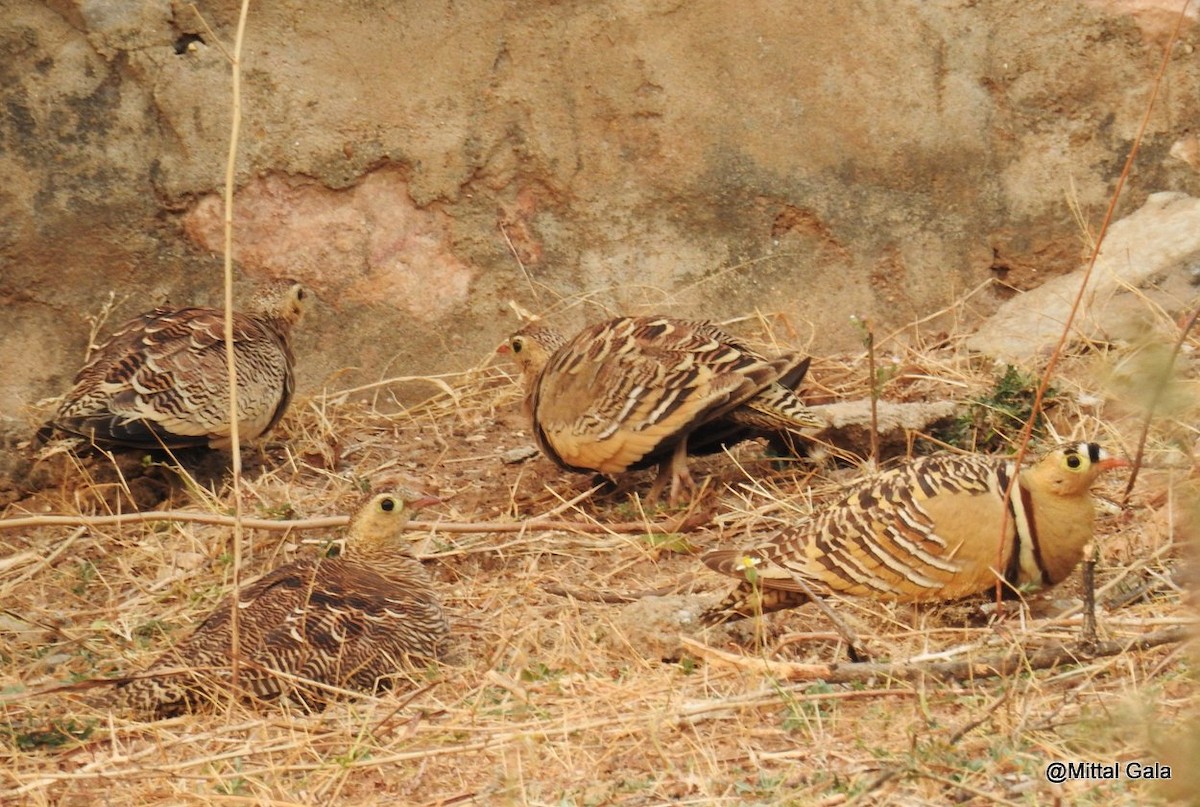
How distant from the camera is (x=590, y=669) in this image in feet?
15.0

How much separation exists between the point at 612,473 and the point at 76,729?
7.75ft

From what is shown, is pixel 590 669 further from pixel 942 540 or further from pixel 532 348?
pixel 532 348

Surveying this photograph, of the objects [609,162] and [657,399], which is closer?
[657,399]

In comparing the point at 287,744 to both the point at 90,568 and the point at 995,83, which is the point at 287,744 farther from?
the point at 995,83

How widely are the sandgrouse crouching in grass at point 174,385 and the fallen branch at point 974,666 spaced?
2926 millimetres

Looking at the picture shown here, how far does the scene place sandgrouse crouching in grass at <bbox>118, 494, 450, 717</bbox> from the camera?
4398mm

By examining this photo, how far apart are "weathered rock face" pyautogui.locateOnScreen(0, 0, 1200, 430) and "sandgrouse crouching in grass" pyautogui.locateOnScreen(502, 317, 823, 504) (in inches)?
45.3

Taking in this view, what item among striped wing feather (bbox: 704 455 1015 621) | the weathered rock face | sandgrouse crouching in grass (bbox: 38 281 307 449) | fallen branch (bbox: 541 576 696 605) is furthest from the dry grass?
the weathered rock face

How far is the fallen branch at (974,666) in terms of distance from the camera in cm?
408

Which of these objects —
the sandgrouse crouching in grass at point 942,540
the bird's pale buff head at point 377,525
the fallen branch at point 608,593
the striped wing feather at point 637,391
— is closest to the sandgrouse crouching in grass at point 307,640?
the bird's pale buff head at point 377,525

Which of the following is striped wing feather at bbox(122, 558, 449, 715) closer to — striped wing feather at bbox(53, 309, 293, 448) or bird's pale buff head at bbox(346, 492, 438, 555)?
bird's pale buff head at bbox(346, 492, 438, 555)

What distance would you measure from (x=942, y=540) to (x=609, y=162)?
3160mm

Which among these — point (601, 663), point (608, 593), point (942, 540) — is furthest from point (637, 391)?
point (942, 540)

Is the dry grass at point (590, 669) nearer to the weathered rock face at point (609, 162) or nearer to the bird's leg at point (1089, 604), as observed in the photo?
the bird's leg at point (1089, 604)
